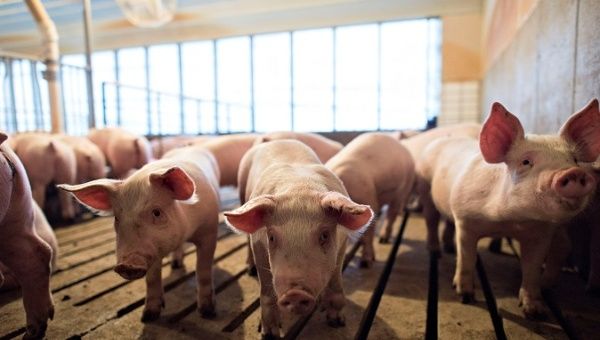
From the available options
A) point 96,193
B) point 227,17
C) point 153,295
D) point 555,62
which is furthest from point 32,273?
point 227,17

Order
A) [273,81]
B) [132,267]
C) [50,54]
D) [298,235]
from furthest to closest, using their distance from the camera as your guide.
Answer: [273,81] < [50,54] < [132,267] < [298,235]

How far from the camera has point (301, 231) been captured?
5.05 ft

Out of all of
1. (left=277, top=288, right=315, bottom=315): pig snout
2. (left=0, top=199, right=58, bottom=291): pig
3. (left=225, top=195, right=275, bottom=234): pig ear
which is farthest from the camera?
(left=0, top=199, right=58, bottom=291): pig

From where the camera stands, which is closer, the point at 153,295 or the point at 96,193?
the point at 96,193

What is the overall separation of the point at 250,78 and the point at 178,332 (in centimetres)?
1088

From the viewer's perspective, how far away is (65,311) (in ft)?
7.32

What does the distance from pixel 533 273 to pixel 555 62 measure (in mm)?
1383

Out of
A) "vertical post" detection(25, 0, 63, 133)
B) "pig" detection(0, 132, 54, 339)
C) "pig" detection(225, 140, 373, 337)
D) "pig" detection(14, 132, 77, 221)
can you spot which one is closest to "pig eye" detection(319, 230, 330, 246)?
"pig" detection(225, 140, 373, 337)

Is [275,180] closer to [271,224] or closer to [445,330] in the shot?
[271,224]

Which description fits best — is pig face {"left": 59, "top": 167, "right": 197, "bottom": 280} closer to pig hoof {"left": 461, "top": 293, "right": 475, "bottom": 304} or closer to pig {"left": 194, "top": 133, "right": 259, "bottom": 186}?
pig hoof {"left": 461, "top": 293, "right": 475, "bottom": 304}

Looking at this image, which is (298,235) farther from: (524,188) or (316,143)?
(316,143)

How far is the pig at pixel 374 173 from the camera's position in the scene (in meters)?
2.80

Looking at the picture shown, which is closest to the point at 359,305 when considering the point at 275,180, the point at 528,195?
the point at 275,180

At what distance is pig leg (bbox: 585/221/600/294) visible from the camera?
7.12 ft
